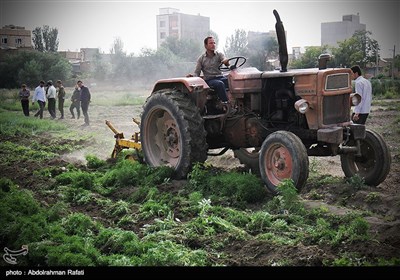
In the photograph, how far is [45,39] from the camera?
12805 millimetres

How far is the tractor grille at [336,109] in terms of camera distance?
7223 millimetres

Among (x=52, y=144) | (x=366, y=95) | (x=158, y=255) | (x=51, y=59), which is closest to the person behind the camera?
(x=158, y=255)

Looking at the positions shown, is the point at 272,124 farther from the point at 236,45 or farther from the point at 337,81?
the point at 236,45

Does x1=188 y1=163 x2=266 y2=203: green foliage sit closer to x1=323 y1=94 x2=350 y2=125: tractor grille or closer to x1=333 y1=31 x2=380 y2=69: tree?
x1=323 y1=94 x2=350 y2=125: tractor grille

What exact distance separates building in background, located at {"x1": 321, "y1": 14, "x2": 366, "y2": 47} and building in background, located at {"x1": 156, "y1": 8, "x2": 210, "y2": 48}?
2633 mm

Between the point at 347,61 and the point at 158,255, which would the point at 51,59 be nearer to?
the point at 347,61

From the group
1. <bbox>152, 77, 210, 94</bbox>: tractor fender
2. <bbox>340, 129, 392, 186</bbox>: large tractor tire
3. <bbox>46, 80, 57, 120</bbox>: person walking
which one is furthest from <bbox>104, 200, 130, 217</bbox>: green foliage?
<bbox>46, 80, 57, 120</bbox>: person walking

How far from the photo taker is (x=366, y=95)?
8.99m

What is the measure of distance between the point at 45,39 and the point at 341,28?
6.92 m

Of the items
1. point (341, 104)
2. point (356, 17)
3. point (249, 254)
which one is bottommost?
point (249, 254)

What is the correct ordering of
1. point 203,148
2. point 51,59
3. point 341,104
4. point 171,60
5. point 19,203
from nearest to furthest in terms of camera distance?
1. point 19,203
2. point 341,104
3. point 203,148
4. point 51,59
5. point 171,60

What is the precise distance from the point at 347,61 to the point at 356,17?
8.36 metres

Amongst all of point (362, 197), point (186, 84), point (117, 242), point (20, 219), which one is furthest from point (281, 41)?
point (20, 219)

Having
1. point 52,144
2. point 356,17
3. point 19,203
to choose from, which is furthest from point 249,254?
point 52,144
